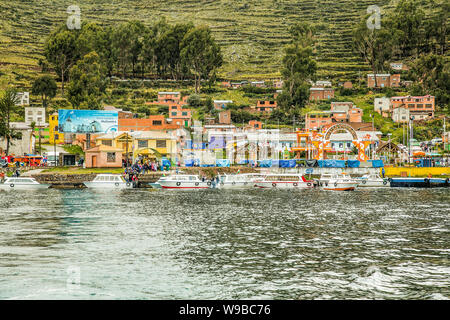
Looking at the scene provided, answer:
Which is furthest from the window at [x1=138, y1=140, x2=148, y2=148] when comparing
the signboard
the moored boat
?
the moored boat

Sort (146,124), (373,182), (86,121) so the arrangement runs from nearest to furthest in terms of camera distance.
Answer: (373,182) → (86,121) → (146,124)

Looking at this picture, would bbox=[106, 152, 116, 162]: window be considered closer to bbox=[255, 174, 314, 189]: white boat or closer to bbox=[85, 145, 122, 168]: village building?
bbox=[85, 145, 122, 168]: village building

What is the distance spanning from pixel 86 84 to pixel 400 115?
315 feet

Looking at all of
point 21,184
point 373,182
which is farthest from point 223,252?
point 373,182

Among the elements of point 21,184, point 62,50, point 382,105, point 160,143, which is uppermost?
point 62,50

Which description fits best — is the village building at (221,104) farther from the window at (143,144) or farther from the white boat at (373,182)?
the white boat at (373,182)

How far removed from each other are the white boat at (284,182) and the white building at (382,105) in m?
91.1

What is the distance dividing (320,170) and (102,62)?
118 m

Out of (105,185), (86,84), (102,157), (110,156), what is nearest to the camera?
(105,185)

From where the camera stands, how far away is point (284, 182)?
92.2 metres

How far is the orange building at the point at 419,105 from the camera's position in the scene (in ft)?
561

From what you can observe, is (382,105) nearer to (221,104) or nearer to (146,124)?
→ (221,104)

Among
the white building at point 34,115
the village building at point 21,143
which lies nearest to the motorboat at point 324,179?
the village building at point 21,143

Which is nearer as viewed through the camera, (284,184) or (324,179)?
(324,179)
